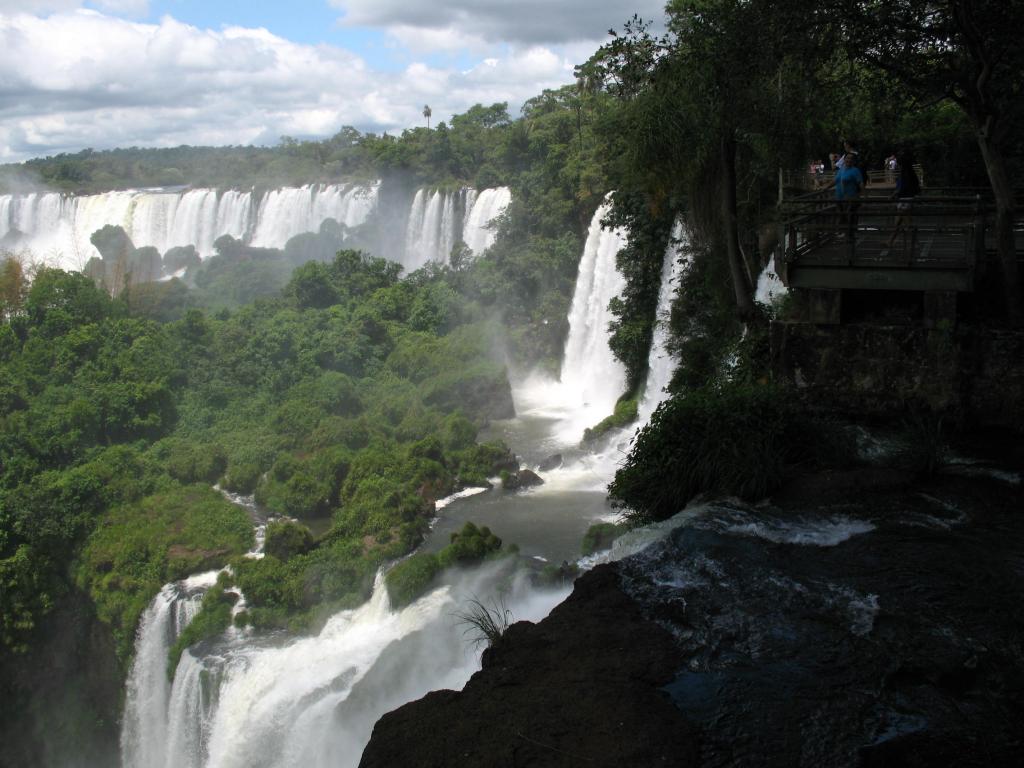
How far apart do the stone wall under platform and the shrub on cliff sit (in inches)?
30.6

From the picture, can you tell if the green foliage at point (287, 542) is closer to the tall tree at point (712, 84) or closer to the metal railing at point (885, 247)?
the tall tree at point (712, 84)

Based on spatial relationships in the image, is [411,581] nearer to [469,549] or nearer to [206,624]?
[469,549]

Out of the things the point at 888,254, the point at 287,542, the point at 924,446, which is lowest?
the point at 287,542

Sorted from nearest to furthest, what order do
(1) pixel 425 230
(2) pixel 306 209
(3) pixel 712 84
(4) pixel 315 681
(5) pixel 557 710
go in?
1. (5) pixel 557 710
2. (3) pixel 712 84
3. (4) pixel 315 681
4. (1) pixel 425 230
5. (2) pixel 306 209

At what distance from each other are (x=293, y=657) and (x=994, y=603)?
11.0 m

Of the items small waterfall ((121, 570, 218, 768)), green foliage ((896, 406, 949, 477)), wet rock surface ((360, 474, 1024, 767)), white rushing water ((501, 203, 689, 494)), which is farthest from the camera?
white rushing water ((501, 203, 689, 494))

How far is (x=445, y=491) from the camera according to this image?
20141 millimetres

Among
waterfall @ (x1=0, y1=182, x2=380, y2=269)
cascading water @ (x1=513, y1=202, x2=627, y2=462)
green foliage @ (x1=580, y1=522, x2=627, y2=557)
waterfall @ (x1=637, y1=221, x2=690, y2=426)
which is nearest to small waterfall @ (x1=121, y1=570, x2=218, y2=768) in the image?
green foliage @ (x1=580, y1=522, x2=627, y2=557)

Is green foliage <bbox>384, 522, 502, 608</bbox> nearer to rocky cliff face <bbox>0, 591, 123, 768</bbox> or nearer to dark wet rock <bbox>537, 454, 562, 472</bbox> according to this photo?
dark wet rock <bbox>537, 454, 562, 472</bbox>

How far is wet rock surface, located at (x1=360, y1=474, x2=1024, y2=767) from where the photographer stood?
4926 mm

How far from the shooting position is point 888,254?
9781 millimetres

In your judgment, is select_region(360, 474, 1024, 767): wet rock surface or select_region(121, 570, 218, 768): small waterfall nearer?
select_region(360, 474, 1024, 767): wet rock surface

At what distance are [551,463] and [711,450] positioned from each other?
11.9 meters

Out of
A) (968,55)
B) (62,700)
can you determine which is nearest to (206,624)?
(62,700)
